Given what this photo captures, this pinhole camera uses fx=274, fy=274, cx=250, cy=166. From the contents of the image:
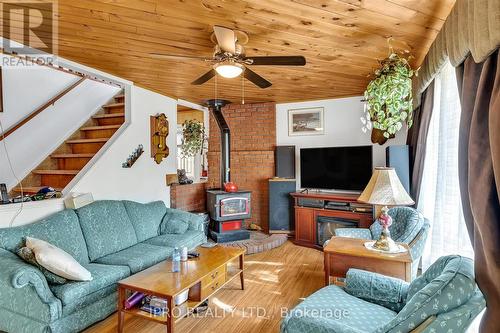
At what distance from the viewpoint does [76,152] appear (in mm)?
3953

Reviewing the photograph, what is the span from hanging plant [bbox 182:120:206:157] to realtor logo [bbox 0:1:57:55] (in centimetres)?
262

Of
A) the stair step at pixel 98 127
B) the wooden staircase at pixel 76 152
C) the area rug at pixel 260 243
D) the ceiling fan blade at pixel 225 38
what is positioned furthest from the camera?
the area rug at pixel 260 243

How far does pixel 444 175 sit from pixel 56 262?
331 centimetres

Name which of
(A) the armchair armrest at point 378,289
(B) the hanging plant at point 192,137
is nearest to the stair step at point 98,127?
(B) the hanging plant at point 192,137

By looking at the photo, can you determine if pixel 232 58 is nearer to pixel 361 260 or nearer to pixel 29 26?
pixel 29 26

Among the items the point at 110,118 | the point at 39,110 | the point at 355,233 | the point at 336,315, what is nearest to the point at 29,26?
the point at 39,110

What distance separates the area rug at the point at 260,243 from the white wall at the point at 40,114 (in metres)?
2.80

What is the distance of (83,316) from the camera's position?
86.0 inches

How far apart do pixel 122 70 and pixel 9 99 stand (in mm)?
1335

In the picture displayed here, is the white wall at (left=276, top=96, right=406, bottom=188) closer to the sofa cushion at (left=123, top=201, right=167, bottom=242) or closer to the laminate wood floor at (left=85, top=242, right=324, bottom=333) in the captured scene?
the laminate wood floor at (left=85, top=242, right=324, bottom=333)

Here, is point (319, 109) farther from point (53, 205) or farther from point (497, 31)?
point (53, 205)

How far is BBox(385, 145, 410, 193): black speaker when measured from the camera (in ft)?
10.9

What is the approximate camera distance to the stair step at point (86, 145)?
3845 millimetres

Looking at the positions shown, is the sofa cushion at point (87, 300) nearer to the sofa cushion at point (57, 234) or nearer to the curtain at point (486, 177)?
the sofa cushion at point (57, 234)
